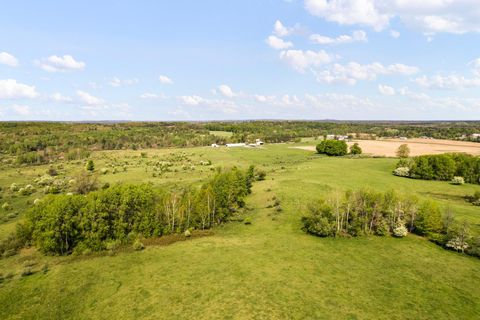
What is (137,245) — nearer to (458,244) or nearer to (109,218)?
(109,218)

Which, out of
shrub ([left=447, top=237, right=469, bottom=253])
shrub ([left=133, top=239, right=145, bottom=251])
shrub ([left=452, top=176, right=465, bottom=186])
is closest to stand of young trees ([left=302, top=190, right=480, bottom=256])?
shrub ([left=447, top=237, right=469, bottom=253])

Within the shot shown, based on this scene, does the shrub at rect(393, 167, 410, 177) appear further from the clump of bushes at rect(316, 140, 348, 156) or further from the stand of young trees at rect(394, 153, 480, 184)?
the clump of bushes at rect(316, 140, 348, 156)

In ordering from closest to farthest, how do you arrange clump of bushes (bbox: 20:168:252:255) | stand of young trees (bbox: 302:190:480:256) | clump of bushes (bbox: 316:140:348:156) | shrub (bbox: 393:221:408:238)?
1. clump of bushes (bbox: 20:168:252:255)
2. shrub (bbox: 393:221:408:238)
3. stand of young trees (bbox: 302:190:480:256)
4. clump of bushes (bbox: 316:140:348:156)

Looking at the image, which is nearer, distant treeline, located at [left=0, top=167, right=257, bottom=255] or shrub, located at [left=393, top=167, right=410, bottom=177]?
distant treeline, located at [left=0, top=167, right=257, bottom=255]

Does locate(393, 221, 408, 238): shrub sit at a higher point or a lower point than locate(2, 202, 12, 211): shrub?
higher

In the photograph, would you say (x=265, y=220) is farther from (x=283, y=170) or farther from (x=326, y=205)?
(x=283, y=170)

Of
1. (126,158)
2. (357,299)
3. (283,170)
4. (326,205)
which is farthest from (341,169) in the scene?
(126,158)
